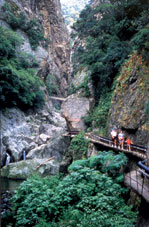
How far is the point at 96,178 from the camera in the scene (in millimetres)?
6770

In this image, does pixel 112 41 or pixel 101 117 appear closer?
pixel 101 117

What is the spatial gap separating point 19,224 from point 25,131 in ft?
66.8

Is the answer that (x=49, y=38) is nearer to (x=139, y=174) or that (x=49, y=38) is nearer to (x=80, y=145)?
(x=80, y=145)

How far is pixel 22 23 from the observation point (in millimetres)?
35750

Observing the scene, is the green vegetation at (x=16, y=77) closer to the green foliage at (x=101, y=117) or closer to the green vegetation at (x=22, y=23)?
the green vegetation at (x=22, y=23)

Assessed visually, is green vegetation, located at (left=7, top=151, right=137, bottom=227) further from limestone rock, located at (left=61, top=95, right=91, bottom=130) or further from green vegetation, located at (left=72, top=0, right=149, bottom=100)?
green vegetation, located at (left=72, top=0, right=149, bottom=100)

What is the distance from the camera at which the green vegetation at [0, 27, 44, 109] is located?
2504 cm

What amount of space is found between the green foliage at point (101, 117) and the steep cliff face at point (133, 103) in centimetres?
257

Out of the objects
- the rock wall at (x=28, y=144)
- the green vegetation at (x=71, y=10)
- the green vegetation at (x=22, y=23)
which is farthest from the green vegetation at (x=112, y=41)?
the green vegetation at (x=71, y=10)

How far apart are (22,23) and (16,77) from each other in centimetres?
1528

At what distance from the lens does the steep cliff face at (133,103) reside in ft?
29.0

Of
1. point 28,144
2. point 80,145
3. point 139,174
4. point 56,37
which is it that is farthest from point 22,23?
point 139,174

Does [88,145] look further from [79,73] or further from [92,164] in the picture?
[79,73]

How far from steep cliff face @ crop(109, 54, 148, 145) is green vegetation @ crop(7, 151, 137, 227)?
2.09 m
